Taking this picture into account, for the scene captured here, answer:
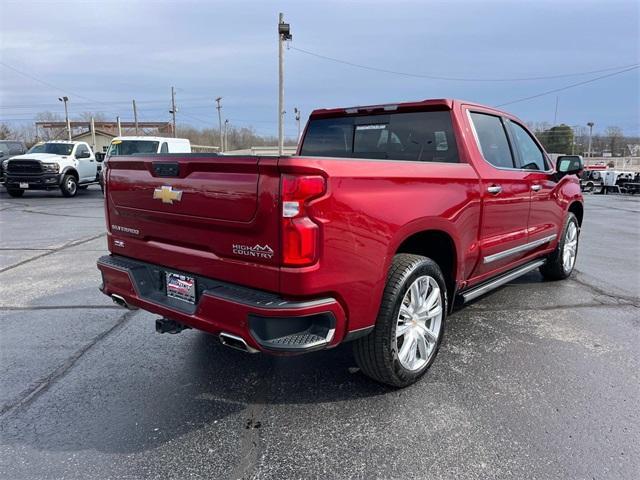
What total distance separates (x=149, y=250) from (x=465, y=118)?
2.65 meters

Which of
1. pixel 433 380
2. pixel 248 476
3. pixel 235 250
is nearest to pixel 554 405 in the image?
pixel 433 380

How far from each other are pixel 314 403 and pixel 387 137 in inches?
92.6

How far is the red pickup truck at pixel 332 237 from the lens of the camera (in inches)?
95.1

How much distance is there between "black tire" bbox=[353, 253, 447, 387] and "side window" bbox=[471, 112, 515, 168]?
147 centimetres

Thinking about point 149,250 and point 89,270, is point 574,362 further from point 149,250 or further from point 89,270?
point 89,270

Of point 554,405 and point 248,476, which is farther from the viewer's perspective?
point 554,405

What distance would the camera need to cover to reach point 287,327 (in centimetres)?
246

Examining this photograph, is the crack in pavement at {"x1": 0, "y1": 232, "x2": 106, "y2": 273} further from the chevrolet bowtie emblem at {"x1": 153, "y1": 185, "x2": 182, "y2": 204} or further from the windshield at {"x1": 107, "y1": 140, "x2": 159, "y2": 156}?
the windshield at {"x1": 107, "y1": 140, "x2": 159, "y2": 156}

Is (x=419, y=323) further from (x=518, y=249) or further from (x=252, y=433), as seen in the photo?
(x=518, y=249)

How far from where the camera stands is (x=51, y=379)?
3320mm

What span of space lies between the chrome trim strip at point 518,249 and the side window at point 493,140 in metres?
0.77

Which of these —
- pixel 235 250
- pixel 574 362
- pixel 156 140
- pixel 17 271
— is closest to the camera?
pixel 235 250

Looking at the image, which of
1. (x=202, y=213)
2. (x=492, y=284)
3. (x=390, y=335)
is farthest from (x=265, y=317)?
(x=492, y=284)

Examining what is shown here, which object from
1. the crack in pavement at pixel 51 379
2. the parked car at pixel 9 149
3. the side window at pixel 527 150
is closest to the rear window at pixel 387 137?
the side window at pixel 527 150
